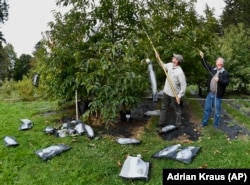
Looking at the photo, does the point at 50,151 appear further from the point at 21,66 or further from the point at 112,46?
the point at 21,66

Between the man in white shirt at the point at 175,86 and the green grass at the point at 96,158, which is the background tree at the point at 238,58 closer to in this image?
the green grass at the point at 96,158

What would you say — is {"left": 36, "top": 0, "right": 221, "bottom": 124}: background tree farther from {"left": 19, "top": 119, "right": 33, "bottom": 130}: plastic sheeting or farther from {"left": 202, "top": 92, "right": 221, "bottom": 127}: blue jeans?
{"left": 202, "top": 92, "right": 221, "bottom": 127}: blue jeans

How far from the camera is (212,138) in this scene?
513 centimetres

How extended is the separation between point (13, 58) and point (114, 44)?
110ft

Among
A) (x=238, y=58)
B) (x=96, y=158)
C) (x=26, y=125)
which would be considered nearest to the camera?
(x=96, y=158)

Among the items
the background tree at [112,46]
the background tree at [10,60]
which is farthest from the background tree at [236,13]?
the background tree at [10,60]

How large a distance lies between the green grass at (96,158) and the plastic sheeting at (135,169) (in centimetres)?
6

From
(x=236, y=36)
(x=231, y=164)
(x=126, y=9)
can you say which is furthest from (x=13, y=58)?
(x=231, y=164)

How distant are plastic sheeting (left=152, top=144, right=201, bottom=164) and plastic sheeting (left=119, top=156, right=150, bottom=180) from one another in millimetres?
345

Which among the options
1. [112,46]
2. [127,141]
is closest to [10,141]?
[127,141]

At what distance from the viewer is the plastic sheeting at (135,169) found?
4102mm

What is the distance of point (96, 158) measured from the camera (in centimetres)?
471

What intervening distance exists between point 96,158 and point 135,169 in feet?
2.48

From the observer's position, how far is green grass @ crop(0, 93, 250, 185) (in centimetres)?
424
